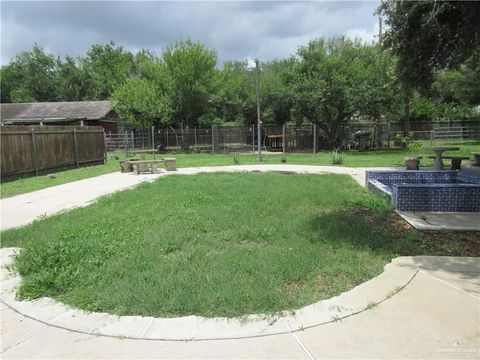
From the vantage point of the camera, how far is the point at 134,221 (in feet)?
20.9

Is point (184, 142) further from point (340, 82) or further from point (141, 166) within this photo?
point (141, 166)

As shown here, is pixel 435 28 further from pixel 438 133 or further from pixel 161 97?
pixel 438 133

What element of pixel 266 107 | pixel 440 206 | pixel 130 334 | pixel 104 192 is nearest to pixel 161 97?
pixel 266 107

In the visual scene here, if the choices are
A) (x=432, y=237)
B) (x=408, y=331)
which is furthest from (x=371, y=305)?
(x=432, y=237)

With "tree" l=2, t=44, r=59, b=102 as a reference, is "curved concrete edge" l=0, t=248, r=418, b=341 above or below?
below

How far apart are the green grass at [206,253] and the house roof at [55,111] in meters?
27.4

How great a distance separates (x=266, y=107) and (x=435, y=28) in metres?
27.3

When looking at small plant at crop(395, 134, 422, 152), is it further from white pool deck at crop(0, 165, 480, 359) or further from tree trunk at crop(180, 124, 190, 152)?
white pool deck at crop(0, 165, 480, 359)

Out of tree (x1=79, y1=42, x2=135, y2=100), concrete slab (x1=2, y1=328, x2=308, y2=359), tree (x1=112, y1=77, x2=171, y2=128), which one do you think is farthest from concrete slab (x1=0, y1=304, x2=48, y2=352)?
tree (x1=79, y1=42, x2=135, y2=100)

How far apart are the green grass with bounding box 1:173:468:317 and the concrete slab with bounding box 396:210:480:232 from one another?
1.38ft

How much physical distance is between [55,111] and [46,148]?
68.7ft

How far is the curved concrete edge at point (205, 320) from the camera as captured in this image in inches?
117

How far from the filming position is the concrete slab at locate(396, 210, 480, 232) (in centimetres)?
557

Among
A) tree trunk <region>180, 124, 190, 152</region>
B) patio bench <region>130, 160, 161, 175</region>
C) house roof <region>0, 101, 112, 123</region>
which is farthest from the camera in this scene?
house roof <region>0, 101, 112, 123</region>
